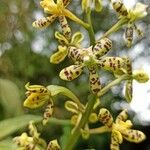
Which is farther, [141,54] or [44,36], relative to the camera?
[44,36]

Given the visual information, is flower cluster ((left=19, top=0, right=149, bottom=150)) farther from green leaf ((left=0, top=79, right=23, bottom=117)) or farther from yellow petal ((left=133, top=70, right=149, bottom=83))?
green leaf ((left=0, top=79, right=23, bottom=117))

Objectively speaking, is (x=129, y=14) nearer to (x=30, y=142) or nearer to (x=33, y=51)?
(x=30, y=142)

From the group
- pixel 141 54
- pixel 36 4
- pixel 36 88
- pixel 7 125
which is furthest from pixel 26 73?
pixel 36 88

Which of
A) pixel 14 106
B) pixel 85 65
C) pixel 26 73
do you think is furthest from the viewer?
pixel 26 73

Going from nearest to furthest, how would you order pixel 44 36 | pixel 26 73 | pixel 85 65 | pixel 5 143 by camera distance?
pixel 85 65 < pixel 5 143 < pixel 26 73 < pixel 44 36

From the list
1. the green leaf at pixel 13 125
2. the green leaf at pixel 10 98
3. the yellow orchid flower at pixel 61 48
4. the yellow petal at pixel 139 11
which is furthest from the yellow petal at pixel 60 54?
the green leaf at pixel 10 98

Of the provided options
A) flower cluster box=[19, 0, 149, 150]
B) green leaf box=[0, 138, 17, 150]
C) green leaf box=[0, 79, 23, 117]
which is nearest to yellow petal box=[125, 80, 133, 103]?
flower cluster box=[19, 0, 149, 150]

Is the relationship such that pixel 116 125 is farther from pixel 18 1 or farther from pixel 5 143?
pixel 18 1

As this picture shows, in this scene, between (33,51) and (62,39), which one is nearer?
(62,39)

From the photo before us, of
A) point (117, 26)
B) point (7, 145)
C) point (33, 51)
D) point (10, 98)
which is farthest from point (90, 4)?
point (33, 51)
